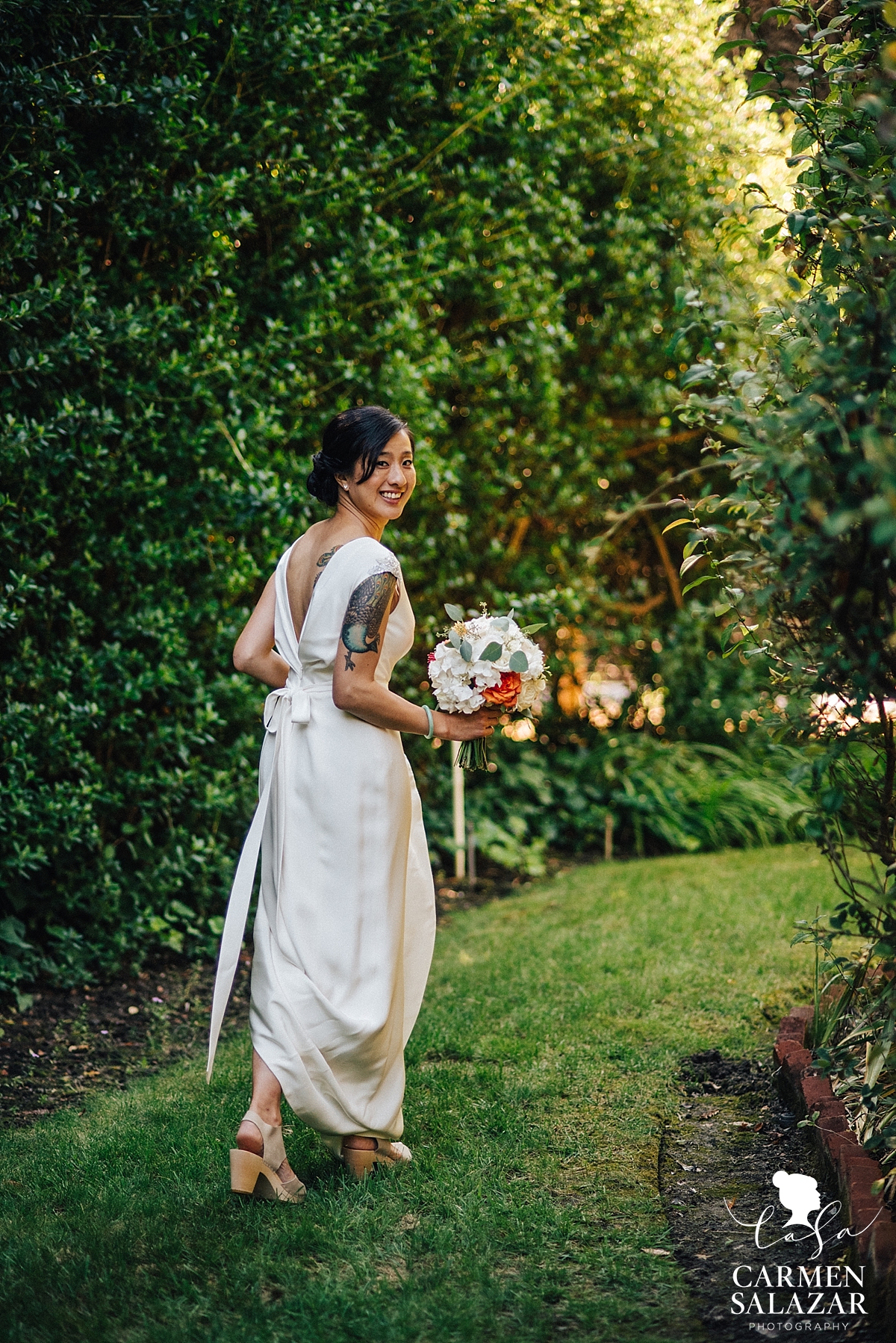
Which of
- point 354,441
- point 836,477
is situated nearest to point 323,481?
point 354,441

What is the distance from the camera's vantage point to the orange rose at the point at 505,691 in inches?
120

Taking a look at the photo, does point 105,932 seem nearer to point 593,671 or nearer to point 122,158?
point 122,158

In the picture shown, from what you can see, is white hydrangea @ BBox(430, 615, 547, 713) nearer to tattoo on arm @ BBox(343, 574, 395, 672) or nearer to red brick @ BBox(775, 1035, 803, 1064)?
tattoo on arm @ BBox(343, 574, 395, 672)

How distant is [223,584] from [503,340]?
2.52m

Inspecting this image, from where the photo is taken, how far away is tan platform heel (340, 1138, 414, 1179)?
2951 mm

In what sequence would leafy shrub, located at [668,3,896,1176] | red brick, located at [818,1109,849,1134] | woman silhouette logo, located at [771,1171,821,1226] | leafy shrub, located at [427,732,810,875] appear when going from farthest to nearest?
leafy shrub, located at [427,732,810,875] → red brick, located at [818,1109,849,1134] → woman silhouette logo, located at [771,1171,821,1226] → leafy shrub, located at [668,3,896,1176]

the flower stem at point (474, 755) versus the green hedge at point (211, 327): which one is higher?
the green hedge at point (211, 327)

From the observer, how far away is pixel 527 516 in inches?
287

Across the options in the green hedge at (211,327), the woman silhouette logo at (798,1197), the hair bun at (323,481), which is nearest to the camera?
the woman silhouette logo at (798,1197)

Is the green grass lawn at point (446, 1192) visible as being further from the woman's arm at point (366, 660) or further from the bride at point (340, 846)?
the woman's arm at point (366, 660)

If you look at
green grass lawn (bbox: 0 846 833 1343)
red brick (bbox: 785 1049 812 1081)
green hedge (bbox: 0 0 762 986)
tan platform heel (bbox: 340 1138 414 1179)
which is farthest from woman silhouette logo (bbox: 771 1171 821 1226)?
green hedge (bbox: 0 0 762 986)

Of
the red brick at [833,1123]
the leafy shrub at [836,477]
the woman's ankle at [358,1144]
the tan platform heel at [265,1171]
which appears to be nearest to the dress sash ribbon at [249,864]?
the tan platform heel at [265,1171]

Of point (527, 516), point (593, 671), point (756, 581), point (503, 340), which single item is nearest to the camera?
point (756, 581)

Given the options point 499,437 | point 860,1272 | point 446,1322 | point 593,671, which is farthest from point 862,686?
point 593,671
